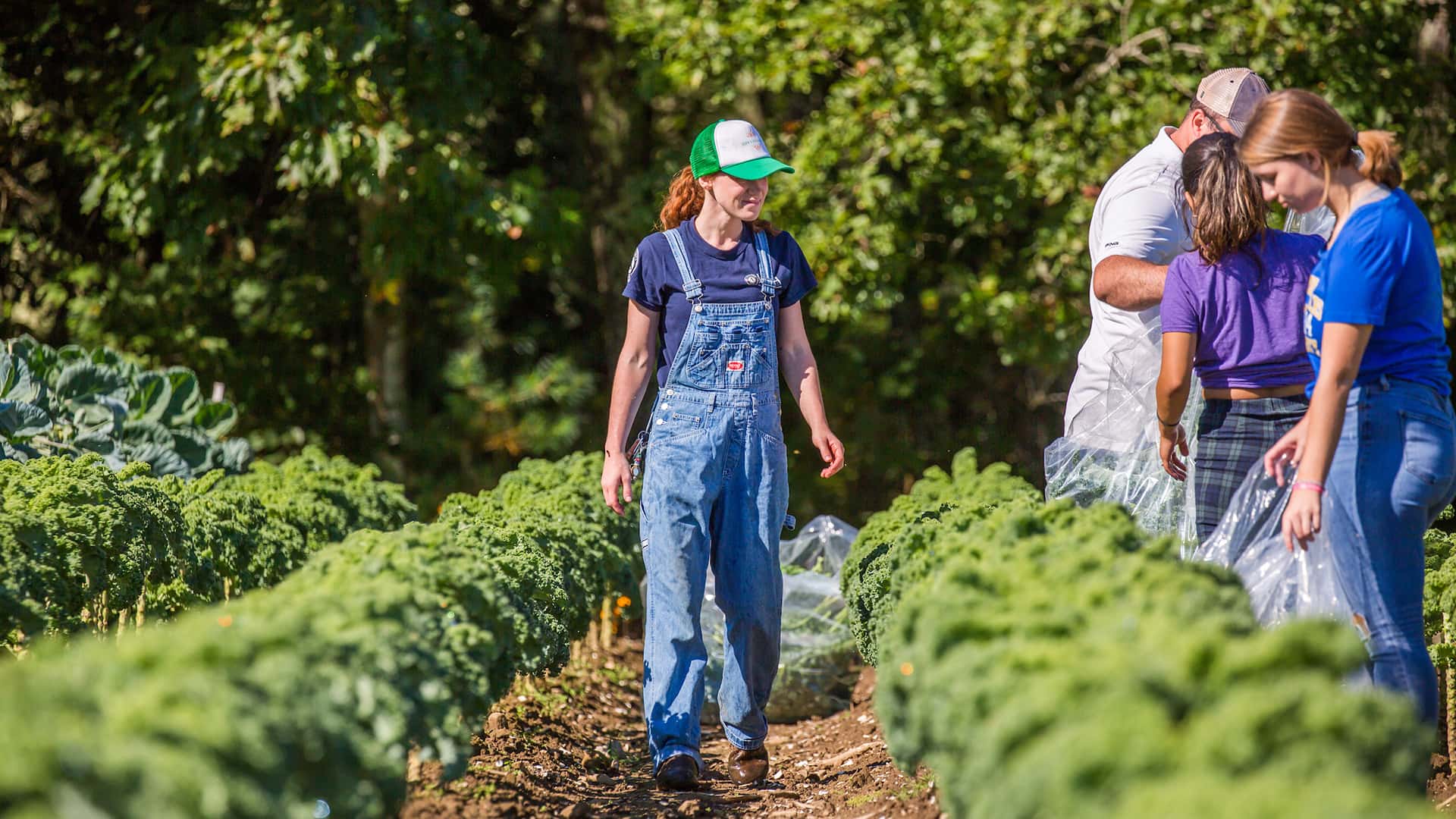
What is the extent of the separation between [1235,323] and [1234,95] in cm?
88

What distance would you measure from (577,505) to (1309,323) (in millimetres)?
3555

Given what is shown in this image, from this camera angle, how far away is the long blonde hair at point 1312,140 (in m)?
3.16

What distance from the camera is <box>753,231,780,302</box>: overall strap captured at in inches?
171

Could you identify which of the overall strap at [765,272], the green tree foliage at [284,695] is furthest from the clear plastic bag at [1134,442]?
the green tree foliage at [284,695]

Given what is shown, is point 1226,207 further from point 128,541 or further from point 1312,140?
point 128,541

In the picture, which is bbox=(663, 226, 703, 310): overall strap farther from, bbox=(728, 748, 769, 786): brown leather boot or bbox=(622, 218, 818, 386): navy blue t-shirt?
bbox=(728, 748, 769, 786): brown leather boot

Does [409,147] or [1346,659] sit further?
[409,147]

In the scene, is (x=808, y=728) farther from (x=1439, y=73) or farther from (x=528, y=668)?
(x=1439, y=73)

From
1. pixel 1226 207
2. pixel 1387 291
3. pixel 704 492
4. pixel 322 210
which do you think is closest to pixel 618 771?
pixel 704 492

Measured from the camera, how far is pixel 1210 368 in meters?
3.67

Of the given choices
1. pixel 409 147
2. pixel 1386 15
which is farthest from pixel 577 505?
pixel 1386 15

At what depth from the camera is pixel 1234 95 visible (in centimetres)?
413

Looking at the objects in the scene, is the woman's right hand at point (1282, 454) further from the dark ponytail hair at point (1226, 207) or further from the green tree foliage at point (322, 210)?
the green tree foliage at point (322, 210)

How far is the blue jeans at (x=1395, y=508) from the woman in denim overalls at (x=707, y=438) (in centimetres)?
165
